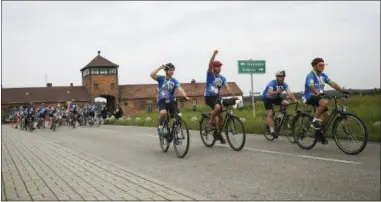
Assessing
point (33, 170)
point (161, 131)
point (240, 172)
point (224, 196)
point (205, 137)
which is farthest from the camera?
point (205, 137)

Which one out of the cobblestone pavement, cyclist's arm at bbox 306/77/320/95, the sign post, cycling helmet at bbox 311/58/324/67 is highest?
the sign post

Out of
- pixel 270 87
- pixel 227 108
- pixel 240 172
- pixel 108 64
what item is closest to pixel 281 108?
pixel 270 87

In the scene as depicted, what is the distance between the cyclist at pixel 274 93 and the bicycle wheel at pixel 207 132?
1.77m

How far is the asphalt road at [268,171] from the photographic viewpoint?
509cm

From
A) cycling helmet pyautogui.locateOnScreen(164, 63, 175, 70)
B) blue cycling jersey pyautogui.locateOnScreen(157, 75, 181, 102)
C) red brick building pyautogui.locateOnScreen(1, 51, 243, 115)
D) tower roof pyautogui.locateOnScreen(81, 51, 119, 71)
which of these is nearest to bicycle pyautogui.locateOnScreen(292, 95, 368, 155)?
blue cycling jersey pyautogui.locateOnScreen(157, 75, 181, 102)

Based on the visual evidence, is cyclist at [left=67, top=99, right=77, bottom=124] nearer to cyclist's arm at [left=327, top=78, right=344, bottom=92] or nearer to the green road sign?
the green road sign

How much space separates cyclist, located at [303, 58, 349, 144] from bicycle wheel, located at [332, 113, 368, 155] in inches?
16.4

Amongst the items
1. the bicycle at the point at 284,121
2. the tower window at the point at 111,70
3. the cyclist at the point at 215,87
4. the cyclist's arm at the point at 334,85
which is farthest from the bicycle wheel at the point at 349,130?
the tower window at the point at 111,70

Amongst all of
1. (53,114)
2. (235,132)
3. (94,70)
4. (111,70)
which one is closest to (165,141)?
(235,132)

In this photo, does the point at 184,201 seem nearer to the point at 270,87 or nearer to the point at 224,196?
the point at 224,196

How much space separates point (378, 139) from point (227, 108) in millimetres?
3764

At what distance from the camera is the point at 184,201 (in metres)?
4.73

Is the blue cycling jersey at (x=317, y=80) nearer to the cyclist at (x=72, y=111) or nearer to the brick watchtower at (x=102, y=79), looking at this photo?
the cyclist at (x=72, y=111)

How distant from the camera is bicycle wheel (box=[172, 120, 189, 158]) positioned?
8.55m
